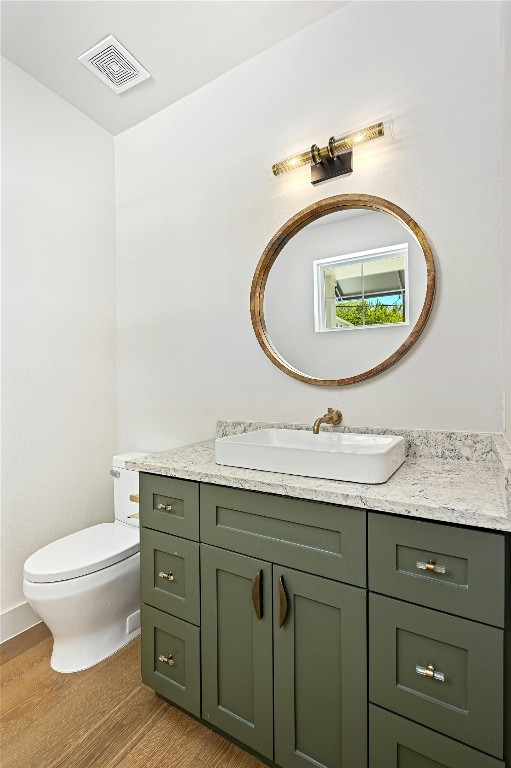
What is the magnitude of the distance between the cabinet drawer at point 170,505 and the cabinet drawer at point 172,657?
1.06 ft

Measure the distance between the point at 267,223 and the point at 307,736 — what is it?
6.23 ft

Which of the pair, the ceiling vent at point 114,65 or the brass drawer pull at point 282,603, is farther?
the ceiling vent at point 114,65

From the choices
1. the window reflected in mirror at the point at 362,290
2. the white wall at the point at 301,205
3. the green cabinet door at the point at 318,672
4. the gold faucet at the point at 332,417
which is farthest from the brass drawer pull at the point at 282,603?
the window reflected in mirror at the point at 362,290

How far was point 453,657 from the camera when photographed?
2.92 feet

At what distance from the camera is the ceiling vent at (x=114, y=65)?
1.83 metres

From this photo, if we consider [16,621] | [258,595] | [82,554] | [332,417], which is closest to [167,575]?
[258,595]

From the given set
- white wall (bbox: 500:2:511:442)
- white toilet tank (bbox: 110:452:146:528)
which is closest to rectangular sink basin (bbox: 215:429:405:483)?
white wall (bbox: 500:2:511:442)

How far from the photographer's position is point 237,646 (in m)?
1.24

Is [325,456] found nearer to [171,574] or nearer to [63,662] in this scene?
[171,574]

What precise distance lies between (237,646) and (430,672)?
0.59 m

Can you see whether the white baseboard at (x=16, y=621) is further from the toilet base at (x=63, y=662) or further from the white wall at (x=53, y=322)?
the toilet base at (x=63, y=662)

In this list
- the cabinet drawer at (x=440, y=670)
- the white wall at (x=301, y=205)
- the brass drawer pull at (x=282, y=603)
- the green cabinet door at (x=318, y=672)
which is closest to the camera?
Answer: the cabinet drawer at (x=440, y=670)

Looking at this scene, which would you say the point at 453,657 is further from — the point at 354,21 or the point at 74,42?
the point at 74,42

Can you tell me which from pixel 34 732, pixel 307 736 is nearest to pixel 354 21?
pixel 307 736
